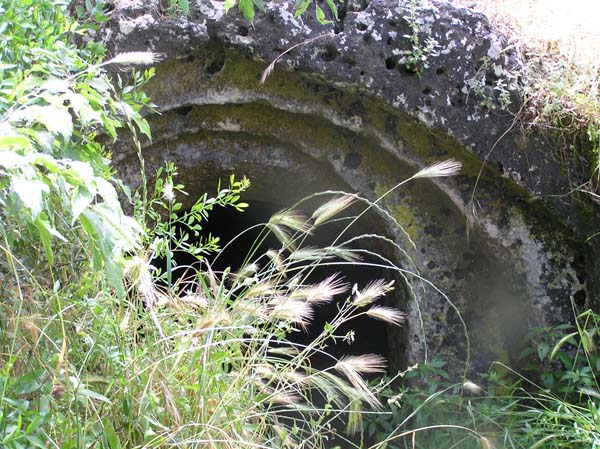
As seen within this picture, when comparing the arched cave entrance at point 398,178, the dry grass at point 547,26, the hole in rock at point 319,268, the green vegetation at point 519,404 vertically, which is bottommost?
the hole in rock at point 319,268

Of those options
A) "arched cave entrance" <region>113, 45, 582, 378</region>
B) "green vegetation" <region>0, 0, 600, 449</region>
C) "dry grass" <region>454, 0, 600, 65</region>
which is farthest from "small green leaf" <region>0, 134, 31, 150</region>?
"dry grass" <region>454, 0, 600, 65</region>

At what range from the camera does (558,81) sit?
3557 mm

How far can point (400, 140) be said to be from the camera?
367 centimetres

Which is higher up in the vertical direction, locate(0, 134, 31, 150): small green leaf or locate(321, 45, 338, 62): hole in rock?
locate(0, 134, 31, 150): small green leaf

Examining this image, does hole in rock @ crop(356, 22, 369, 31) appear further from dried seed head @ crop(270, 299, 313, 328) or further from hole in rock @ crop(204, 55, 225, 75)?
dried seed head @ crop(270, 299, 313, 328)

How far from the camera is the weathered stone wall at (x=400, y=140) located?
3438mm

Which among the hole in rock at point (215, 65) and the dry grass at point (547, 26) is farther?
the dry grass at point (547, 26)

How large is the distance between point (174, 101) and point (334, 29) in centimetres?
76

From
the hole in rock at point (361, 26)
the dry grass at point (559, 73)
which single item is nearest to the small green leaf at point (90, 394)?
the hole in rock at point (361, 26)

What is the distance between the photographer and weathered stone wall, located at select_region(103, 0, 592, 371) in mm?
3438

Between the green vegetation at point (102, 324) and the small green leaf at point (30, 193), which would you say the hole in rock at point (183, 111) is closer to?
the green vegetation at point (102, 324)

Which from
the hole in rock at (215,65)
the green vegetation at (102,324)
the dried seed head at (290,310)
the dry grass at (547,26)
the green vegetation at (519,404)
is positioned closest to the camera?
the green vegetation at (102,324)

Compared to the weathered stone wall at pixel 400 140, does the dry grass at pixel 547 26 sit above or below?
above

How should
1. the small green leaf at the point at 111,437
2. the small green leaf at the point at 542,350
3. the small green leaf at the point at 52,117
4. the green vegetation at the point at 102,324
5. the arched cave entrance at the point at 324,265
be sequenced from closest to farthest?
1. the small green leaf at the point at 52,117
2. the green vegetation at the point at 102,324
3. the small green leaf at the point at 111,437
4. the small green leaf at the point at 542,350
5. the arched cave entrance at the point at 324,265
